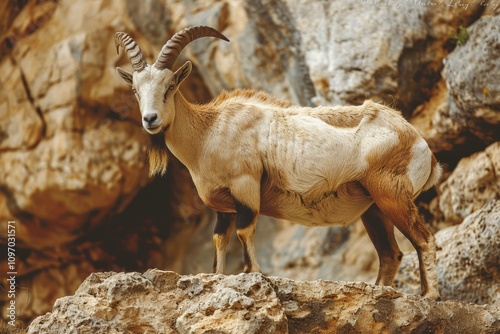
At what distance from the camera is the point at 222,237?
734cm

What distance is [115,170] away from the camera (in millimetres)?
13344

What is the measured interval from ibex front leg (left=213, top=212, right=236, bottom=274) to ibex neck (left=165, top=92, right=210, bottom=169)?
0.59 m

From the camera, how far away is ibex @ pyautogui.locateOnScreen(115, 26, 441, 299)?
7133mm

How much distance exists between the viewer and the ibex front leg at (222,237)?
285 inches

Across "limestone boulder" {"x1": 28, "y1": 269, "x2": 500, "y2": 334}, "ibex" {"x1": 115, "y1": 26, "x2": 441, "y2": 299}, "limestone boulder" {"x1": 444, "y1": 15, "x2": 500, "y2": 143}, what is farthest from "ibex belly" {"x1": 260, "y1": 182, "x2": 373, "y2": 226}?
"limestone boulder" {"x1": 444, "y1": 15, "x2": 500, "y2": 143}

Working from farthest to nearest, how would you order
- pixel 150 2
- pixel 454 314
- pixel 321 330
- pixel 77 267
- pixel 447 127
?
1. pixel 77 267
2. pixel 150 2
3. pixel 447 127
4. pixel 454 314
5. pixel 321 330

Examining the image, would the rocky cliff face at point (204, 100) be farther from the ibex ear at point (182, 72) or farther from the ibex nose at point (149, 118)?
the ibex nose at point (149, 118)

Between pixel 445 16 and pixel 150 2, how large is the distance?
500 cm

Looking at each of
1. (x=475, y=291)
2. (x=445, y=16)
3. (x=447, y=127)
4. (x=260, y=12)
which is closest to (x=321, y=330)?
(x=475, y=291)

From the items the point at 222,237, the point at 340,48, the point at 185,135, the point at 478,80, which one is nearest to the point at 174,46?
the point at 185,135

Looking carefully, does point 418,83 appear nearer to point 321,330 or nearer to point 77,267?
point 321,330

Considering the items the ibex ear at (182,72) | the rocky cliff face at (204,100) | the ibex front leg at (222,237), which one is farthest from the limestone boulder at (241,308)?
the rocky cliff face at (204,100)

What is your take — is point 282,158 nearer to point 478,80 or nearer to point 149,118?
point 149,118

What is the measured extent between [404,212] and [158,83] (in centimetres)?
256
